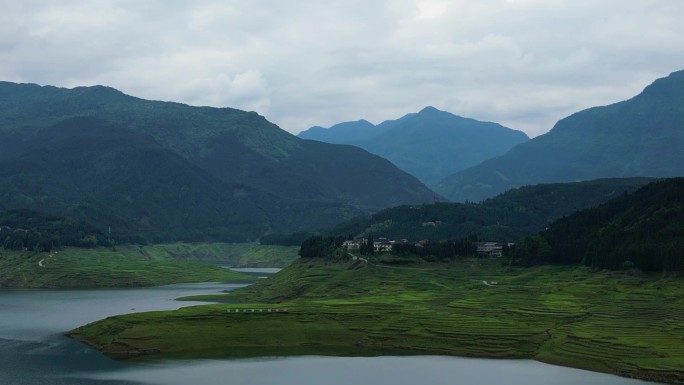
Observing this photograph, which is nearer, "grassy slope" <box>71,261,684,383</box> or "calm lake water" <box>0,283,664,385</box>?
"calm lake water" <box>0,283,664,385</box>

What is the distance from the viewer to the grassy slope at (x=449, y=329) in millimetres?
141625

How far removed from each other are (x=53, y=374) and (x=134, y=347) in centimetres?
2467

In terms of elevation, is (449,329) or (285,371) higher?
(449,329)

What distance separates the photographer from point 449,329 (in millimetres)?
159625

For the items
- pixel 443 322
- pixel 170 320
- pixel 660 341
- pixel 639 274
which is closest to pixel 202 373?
pixel 170 320

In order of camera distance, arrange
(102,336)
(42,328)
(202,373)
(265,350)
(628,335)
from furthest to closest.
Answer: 1. (42,328)
2. (102,336)
3. (265,350)
4. (628,335)
5. (202,373)

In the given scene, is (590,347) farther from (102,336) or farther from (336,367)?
(102,336)

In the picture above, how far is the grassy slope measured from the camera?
465 ft

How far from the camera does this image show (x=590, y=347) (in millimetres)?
140125

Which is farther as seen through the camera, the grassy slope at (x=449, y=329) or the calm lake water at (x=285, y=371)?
the grassy slope at (x=449, y=329)

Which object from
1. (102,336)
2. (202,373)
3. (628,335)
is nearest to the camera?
(202,373)

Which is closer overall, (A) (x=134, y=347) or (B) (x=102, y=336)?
(A) (x=134, y=347)

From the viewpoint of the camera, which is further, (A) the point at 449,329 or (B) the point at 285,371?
(A) the point at 449,329

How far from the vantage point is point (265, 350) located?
15675cm
